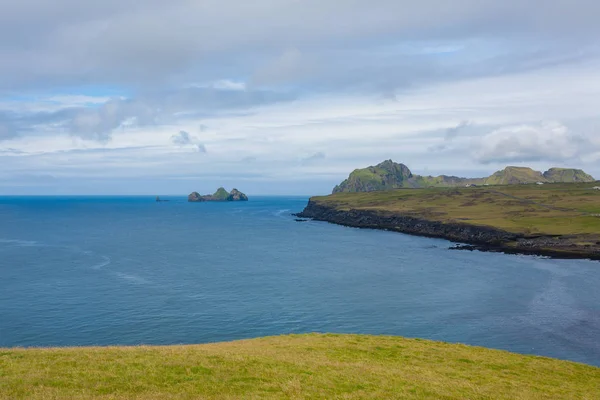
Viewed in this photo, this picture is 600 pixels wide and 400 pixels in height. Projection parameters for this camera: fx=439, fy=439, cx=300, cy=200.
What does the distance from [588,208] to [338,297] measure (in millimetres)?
165844

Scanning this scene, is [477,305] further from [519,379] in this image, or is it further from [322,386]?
[322,386]

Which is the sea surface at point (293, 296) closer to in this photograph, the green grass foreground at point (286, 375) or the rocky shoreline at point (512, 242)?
the rocky shoreline at point (512, 242)

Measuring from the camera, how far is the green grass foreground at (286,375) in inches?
864

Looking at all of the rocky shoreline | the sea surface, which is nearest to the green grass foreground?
the sea surface

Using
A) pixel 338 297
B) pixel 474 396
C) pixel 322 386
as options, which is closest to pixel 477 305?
pixel 338 297

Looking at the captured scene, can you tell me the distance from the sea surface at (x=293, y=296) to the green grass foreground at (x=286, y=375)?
22.8 m

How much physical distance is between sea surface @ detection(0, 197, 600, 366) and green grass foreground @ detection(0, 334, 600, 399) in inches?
897

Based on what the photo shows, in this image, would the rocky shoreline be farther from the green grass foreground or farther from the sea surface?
the green grass foreground

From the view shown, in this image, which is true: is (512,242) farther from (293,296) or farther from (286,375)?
(286,375)

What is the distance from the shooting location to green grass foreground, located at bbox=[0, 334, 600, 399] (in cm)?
2194

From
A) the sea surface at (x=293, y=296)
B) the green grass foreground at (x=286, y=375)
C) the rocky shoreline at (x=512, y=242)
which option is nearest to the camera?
the green grass foreground at (x=286, y=375)

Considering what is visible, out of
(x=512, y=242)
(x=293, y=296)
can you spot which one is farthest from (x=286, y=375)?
(x=512, y=242)

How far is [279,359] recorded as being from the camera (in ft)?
98.6

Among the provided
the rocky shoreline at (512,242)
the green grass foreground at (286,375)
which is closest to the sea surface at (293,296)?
the rocky shoreline at (512,242)
